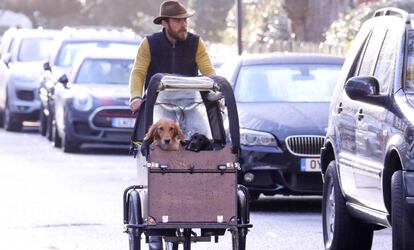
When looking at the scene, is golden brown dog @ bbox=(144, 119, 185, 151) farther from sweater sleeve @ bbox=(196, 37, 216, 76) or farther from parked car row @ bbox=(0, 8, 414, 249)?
sweater sleeve @ bbox=(196, 37, 216, 76)

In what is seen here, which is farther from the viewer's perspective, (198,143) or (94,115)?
(94,115)

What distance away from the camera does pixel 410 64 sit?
34.0 feet

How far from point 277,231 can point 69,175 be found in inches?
243

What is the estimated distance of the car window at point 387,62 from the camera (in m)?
10.5

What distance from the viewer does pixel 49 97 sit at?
2648 centimetres

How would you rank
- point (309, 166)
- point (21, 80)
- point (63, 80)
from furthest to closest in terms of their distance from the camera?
point (21, 80) → point (63, 80) → point (309, 166)

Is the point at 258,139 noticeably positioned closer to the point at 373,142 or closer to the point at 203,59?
the point at 203,59

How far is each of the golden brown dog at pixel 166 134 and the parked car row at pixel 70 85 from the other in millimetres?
13649

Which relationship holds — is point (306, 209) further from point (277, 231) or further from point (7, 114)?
point (7, 114)

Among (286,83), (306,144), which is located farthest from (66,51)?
(306,144)

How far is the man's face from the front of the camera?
1099cm

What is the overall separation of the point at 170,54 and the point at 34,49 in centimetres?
2042

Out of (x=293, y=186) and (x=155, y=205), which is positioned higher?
(x=155, y=205)

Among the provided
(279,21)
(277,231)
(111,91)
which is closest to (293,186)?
(277,231)
